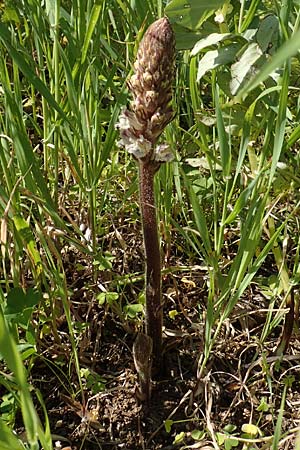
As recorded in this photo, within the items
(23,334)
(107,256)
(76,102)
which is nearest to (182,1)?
(76,102)

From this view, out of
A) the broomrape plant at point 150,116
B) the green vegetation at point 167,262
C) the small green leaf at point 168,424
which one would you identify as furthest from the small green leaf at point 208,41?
the small green leaf at point 168,424

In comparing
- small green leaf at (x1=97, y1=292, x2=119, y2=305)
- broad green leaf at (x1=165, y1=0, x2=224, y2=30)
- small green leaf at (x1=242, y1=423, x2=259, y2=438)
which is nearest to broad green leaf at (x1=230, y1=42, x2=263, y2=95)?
broad green leaf at (x1=165, y1=0, x2=224, y2=30)

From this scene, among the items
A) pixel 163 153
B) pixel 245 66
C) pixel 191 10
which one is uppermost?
pixel 191 10

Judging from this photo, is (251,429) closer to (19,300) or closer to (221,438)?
(221,438)

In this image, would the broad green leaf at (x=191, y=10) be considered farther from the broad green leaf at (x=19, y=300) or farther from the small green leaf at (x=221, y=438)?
the small green leaf at (x=221, y=438)

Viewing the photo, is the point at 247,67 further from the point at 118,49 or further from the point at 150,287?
the point at 118,49

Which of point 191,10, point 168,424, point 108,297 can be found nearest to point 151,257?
point 108,297
